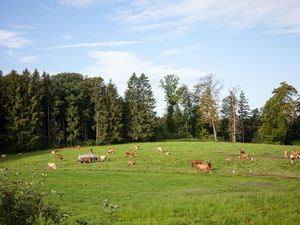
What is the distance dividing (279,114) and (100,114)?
3745 cm

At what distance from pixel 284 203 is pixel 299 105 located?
7534cm

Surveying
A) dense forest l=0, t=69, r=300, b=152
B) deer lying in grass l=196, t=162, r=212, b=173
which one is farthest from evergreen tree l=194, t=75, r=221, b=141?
deer lying in grass l=196, t=162, r=212, b=173

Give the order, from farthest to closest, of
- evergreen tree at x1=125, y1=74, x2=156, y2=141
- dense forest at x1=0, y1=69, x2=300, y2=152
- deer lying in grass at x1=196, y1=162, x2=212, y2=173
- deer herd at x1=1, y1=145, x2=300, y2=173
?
evergreen tree at x1=125, y1=74, x2=156, y2=141, dense forest at x1=0, y1=69, x2=300, y2=152, deer herd at x1=1, y1=145, x2=300, y2=173, deer lying in grass at x1=196, y1=162, x2=212, y2=173

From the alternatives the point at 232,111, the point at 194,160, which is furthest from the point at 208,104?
the point at 194,160

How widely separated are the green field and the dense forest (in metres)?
15.2

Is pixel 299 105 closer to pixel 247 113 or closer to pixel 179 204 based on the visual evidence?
pixel 247 113

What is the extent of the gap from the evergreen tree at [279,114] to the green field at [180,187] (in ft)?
89.1

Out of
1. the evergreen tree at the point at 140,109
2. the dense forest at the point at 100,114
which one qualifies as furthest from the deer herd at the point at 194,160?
the evergreen tree at the point at 140,109

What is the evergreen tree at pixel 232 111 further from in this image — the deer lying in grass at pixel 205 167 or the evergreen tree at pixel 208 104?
the deer lying in grass at pixel 205 167

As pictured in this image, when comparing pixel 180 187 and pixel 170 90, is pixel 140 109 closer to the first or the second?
pixel 170 90

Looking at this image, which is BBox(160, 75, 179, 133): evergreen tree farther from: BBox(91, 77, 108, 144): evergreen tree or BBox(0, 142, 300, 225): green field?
BBox(0, 142, 300, 225): green field

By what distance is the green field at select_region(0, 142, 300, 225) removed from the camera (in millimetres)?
14836

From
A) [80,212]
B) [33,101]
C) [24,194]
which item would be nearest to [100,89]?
[33,101]

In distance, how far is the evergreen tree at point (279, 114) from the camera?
3022 inches
